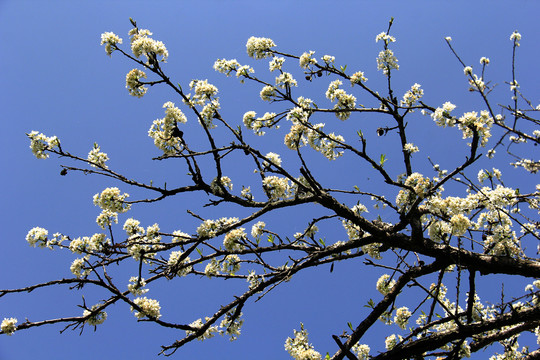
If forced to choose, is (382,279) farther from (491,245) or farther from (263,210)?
(263,210)

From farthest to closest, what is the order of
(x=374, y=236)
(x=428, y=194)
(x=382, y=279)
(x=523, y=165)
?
(x=382, y=279)
(x=523, y=165)
(x=374, y=236)
(x=428, y=194)

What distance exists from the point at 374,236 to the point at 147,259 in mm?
3688

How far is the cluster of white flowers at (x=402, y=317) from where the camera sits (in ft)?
22.7

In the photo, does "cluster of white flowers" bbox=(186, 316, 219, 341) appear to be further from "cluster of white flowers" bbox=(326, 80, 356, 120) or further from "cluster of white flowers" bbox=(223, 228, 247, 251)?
"cluster of white flowers" bbox=(326, 80, 356, 120)

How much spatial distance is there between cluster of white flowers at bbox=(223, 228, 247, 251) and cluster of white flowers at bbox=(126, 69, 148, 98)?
2605 mm

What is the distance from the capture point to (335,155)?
6234mm

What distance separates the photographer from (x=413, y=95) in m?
6.39

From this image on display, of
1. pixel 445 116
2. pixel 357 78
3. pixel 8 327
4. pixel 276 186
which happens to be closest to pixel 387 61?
pixel 357 78

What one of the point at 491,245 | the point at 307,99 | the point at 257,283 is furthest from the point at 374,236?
the point at 307,99

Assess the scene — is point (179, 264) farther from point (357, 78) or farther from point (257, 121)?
point (357, 78)

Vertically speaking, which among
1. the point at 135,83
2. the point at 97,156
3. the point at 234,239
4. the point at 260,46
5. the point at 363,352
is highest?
the point at 260,46

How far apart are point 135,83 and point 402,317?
6.62 m

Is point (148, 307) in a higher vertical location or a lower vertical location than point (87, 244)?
lower

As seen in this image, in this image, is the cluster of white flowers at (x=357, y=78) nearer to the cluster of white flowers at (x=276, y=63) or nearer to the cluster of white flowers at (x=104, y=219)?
the cluster of white flowers at (x=276, y=63)
